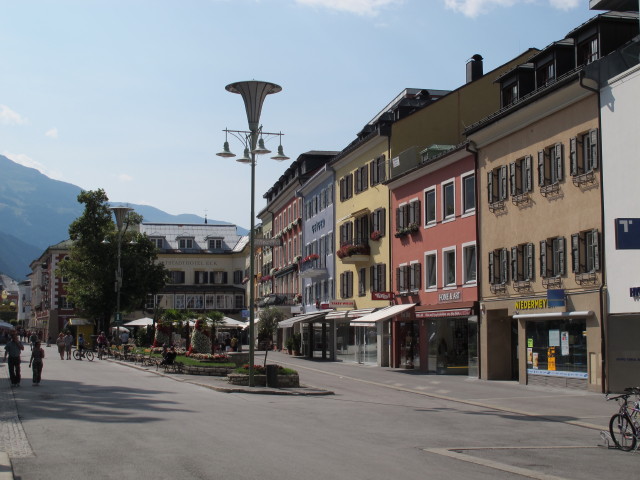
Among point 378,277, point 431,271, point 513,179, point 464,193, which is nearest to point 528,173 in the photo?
point 513,179

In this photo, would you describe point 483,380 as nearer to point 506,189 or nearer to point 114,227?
point 506,189

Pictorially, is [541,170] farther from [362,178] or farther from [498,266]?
[362,178]

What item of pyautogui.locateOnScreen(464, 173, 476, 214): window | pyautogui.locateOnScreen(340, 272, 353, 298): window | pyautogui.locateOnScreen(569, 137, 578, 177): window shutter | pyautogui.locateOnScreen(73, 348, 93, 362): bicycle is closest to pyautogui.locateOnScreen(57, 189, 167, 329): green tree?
pyautogui.locateOnScreen(73, 348, 93, 362): bicycle

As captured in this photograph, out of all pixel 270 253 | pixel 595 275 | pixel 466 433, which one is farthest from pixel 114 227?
pixel 466 433

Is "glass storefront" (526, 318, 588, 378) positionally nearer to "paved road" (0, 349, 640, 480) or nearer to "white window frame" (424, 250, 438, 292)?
"paved road" (0, 349, 640, 480)

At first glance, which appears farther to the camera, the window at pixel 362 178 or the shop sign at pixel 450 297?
the window at pixel 362 178

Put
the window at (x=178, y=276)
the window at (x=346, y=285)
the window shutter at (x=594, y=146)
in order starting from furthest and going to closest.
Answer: the window at (x=178, y=276) → the window at (x=346, y=285) → the window shutter at (x=594, y=146)

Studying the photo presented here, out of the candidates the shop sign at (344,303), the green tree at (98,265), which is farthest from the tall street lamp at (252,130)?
the green tree at (98,265)

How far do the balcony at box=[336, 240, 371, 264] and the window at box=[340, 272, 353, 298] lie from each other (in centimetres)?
223

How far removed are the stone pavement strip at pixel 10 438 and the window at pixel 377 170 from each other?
2706cm

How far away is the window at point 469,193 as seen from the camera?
34.8 metres

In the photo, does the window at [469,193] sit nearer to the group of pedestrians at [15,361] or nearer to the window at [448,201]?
the window at [448,201]

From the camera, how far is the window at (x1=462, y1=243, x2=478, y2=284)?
34812 mm

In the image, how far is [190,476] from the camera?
10.0 metres
